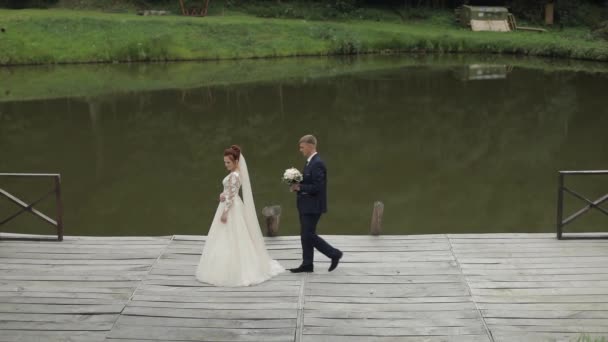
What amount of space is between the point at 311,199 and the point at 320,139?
14.7 meters

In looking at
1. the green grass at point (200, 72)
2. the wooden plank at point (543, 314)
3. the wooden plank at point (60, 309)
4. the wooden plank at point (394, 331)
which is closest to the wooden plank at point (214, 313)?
the wooden plank at point (60, 309)

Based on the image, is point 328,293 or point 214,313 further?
point 328,293

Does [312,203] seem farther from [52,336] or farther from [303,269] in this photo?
[52,336]

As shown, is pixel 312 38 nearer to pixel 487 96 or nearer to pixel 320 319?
pixel 487 96

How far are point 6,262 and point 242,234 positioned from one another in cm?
349

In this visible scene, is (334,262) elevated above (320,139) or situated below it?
above

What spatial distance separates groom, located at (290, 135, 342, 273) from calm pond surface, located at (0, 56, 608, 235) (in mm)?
5007

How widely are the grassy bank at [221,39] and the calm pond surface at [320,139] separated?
7.95 feet

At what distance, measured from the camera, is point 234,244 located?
30.9 ft

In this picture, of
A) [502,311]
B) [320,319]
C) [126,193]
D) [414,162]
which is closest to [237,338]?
[320,319]

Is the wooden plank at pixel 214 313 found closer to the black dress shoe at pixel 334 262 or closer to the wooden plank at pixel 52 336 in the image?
the wooden plank at pixel 52 336

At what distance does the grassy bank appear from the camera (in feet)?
135

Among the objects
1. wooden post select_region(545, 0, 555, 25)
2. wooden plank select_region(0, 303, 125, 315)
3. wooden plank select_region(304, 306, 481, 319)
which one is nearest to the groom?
wooden plank select_region(304, 306, 481, 319)

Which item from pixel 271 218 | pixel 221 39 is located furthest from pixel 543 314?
pixel 221 39
